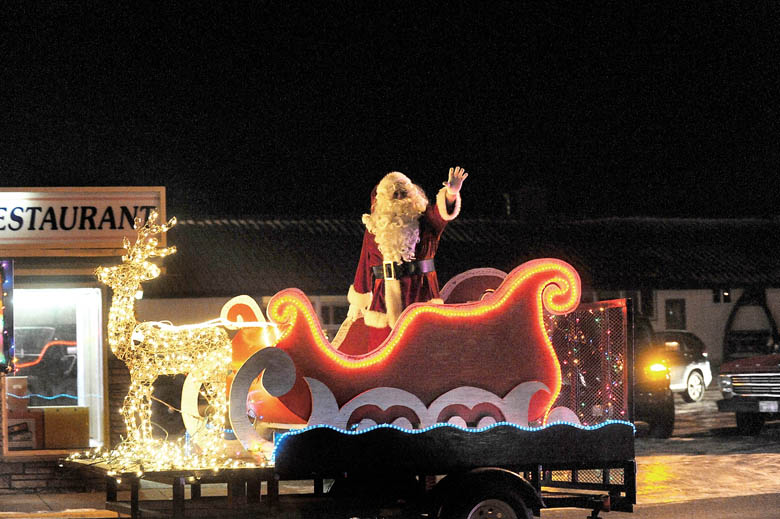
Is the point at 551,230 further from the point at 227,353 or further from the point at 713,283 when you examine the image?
the point at 227,353

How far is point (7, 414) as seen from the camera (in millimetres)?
11953

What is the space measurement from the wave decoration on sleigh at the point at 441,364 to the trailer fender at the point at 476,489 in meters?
0.34

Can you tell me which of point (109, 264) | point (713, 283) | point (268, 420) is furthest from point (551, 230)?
point (268, 420)

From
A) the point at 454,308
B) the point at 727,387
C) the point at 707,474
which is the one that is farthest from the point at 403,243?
the point at 727,387

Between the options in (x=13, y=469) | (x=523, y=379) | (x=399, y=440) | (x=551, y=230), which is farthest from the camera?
(x=551, y=230)

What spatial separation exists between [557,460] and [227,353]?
97.3 inches

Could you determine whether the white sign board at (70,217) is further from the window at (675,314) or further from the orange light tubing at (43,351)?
the window at (675,314)

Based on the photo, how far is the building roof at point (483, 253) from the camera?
25234 millimetres

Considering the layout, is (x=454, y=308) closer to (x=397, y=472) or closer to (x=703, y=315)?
(x=397, y=472)

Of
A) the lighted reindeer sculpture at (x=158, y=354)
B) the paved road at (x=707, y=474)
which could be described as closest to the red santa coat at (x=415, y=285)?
the lighted reindeer sculpture at (x=158, y=354)

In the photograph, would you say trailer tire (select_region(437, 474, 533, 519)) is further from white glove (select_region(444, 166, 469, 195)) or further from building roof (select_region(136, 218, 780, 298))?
building roof (select_region(136, 218, 780, 298))

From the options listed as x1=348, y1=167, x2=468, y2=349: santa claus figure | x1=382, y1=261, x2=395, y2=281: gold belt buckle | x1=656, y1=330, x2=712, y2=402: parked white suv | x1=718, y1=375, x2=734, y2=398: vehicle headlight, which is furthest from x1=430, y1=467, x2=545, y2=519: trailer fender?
x1=656, y1=330, x2=712, y2=402: parked white suv

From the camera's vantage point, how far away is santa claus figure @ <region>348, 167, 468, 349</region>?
788 centimetres

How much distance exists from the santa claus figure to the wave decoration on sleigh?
2.65ft
